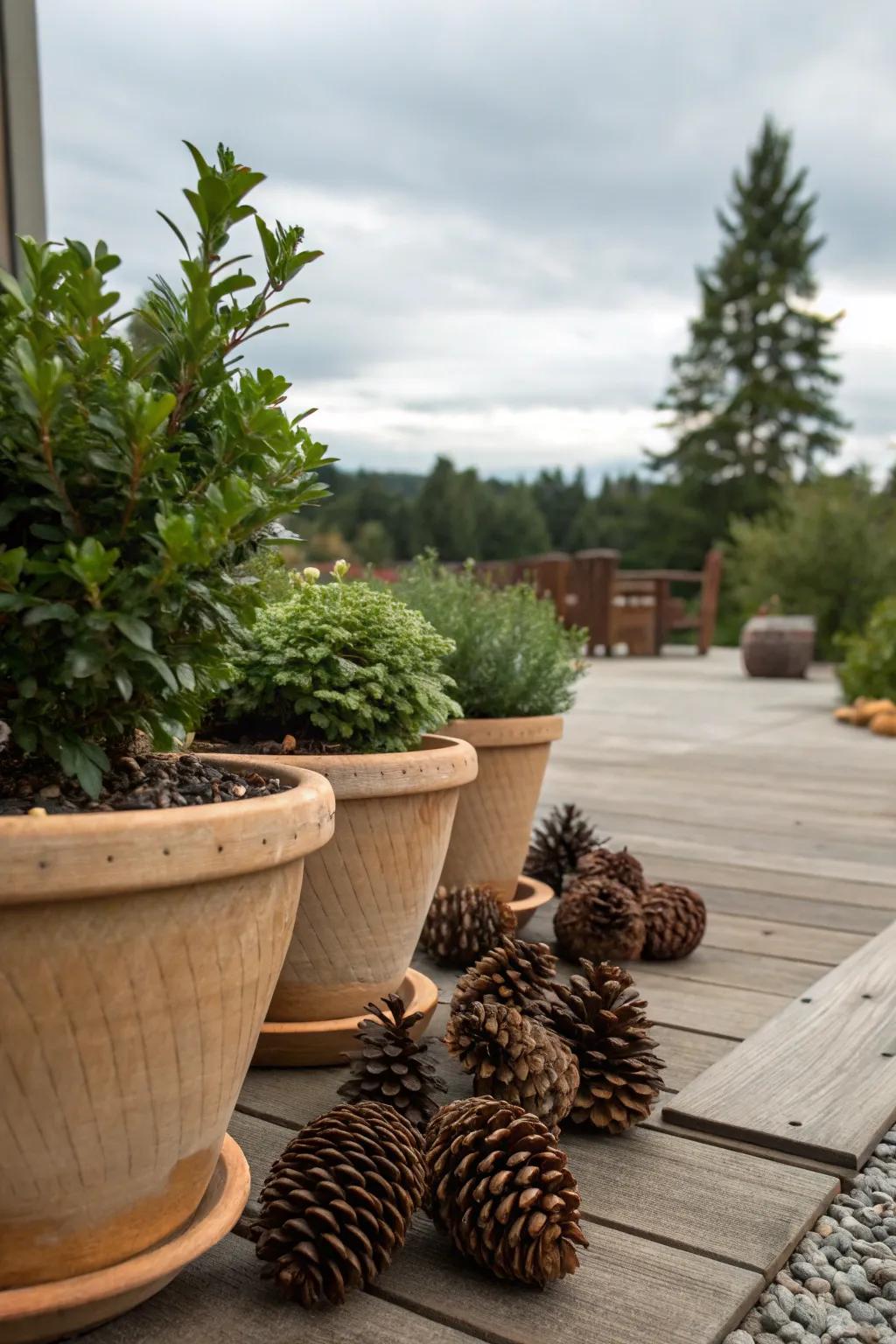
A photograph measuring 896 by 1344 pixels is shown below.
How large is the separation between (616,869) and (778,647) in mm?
7515

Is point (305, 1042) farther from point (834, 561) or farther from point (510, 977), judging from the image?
point (834, 561)

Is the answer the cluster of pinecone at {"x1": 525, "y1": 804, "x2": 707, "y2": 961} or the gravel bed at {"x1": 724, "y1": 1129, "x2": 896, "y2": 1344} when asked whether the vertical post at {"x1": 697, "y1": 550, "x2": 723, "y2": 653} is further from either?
the gravel bed at {"x1": 724, "y1": 1129, "x2": 896, "y2": 1344}

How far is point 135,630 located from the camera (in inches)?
32.4

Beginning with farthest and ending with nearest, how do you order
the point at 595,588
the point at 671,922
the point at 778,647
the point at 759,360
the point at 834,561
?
the point at 759,360 < the point at 834,561 < the point at 595,588 < the point at 778,647 < the point at 671,922

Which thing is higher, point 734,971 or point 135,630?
point 135,630

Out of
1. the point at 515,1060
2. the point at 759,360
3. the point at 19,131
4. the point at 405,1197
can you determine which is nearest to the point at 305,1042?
the point at 515,1060

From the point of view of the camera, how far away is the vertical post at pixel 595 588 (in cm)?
1096

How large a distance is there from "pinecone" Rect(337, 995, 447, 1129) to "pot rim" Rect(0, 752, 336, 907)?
1.61 ft

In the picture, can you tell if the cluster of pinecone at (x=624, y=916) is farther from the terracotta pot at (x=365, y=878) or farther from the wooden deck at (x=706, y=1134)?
the terracotta pot at (x=365, y=878)

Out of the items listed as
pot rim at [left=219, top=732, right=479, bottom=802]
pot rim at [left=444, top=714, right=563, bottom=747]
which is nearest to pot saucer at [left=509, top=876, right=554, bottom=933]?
pot rim at [left=444, top=714, right=563, bottom=747]

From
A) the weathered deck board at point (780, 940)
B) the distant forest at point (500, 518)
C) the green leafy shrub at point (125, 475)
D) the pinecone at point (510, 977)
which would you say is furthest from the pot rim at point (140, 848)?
the distant forest at point (500, 518)

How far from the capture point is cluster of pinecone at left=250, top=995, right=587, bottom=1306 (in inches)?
38.9

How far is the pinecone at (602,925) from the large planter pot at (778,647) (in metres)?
7.65

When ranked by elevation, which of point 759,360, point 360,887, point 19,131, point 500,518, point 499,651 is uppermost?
point 759,360
